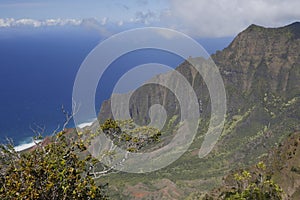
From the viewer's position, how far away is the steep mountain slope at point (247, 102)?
398ft

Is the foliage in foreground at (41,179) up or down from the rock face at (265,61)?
down

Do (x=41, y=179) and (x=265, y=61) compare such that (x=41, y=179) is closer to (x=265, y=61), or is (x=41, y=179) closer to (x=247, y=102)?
(x=247, y=102)

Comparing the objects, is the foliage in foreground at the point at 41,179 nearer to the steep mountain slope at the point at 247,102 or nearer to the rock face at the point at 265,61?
the steep mountain slope at the point at 247,102

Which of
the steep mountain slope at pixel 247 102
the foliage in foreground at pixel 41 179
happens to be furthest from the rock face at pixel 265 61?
the foliage in foreground at pixel 41 179

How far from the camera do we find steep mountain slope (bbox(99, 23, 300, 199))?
121269 mm

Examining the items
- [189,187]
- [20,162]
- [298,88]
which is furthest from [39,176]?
[298,88]

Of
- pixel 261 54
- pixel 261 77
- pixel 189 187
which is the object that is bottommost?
pixel 189 187

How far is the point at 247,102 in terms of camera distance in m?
175

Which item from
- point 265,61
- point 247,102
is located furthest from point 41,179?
point 265,61

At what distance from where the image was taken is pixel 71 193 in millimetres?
11578

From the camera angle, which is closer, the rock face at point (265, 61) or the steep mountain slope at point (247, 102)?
the steep mountain slope at point (247, 102)

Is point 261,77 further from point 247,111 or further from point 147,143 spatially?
point 147,143

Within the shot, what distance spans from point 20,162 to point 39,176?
38.9 inches

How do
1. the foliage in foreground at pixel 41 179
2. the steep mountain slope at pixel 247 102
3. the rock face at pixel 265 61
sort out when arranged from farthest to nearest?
the rock face at pixel 265 61, the steep mountain slope at pixel 247 102, the foliage in foreground at pixel 41 179
